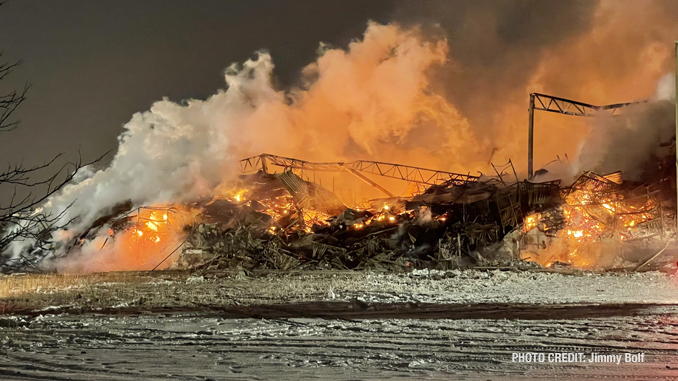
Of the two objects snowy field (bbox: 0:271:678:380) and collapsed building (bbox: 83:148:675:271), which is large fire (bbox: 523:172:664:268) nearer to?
collapsed building (bbox: 83:148:675:271)

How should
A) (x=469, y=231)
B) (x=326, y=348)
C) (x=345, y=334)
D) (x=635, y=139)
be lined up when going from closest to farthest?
(x=326, y=348)
(x=345, y=334)
(x=469, y=231)
(x=635, y=139)

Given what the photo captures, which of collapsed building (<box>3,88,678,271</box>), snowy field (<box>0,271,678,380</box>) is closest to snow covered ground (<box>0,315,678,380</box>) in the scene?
snowy field (<box>0,271,678,380</box>)

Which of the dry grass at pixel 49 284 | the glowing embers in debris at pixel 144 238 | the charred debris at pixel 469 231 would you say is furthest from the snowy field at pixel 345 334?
the glowing embers in debris at pixel 144 238

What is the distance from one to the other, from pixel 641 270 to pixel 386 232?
10.5m

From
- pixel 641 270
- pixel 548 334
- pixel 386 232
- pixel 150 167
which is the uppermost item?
pixel 150 167

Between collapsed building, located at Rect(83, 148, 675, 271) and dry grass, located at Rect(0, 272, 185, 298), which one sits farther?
collapsed building, located at Rect(83, 148, 675, 271)

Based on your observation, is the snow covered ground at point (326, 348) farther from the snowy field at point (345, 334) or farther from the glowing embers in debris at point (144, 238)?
the glowing embers in debris at point (144, 238)

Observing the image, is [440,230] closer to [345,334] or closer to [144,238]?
[144,238]

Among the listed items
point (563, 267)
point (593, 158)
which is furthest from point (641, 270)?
point (593, 158)

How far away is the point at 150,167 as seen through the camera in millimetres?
29406

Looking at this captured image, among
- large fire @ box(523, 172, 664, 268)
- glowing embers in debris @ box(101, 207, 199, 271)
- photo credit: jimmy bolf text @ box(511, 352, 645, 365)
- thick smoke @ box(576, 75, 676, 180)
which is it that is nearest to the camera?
photo credit: jimmy bolf text @ box(511, 352, 645, 365)

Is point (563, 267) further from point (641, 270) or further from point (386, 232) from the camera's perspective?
point (386, 232)

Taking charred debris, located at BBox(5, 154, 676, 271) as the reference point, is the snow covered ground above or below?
below

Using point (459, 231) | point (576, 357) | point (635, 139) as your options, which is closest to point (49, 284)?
point (459, 231)
